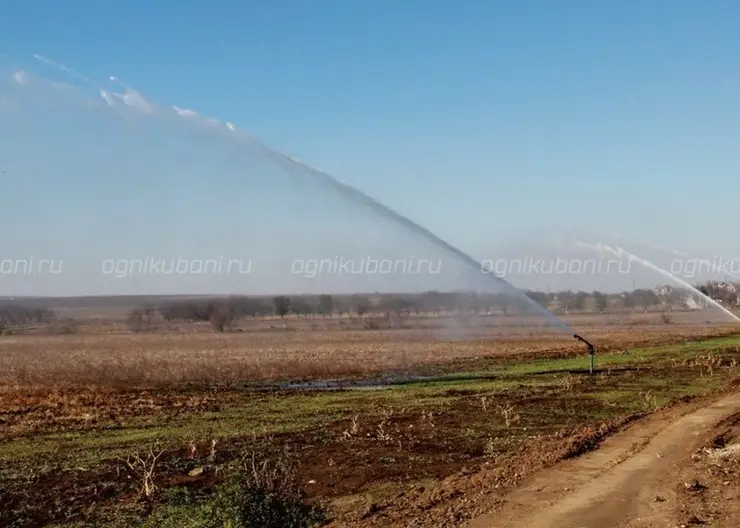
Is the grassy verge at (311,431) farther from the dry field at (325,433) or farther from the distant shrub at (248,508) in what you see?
the distant shrub at (248,508)

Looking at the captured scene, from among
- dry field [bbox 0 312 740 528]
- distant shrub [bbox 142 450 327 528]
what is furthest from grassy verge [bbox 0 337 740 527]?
distant shrub [bbox 142 450 327 528]

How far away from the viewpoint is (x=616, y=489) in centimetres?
1202

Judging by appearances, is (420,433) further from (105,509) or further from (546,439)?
(105,509)

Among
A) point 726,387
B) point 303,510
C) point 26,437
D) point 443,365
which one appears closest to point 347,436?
point 303,510

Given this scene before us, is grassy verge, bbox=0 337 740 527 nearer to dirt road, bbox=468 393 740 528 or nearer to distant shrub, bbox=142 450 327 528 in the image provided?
distant shrub, bbox=142 450 327 528

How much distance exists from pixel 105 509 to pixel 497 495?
6.98m

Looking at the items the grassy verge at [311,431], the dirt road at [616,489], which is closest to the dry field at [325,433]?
the grassy verge at [311,431]

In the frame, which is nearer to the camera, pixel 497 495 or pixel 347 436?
pixel 497 495

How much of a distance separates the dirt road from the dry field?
1.61ft

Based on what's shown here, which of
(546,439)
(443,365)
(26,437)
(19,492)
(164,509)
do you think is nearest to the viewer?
(164,509)

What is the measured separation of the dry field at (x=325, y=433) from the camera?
13008mm

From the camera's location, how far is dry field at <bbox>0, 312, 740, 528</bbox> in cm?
1301

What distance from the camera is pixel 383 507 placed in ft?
39.4

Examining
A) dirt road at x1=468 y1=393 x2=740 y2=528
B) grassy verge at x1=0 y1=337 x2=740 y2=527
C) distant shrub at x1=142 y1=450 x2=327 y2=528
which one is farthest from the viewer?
grassy verge at x1=0 y1=337 x2=740 y2=527
